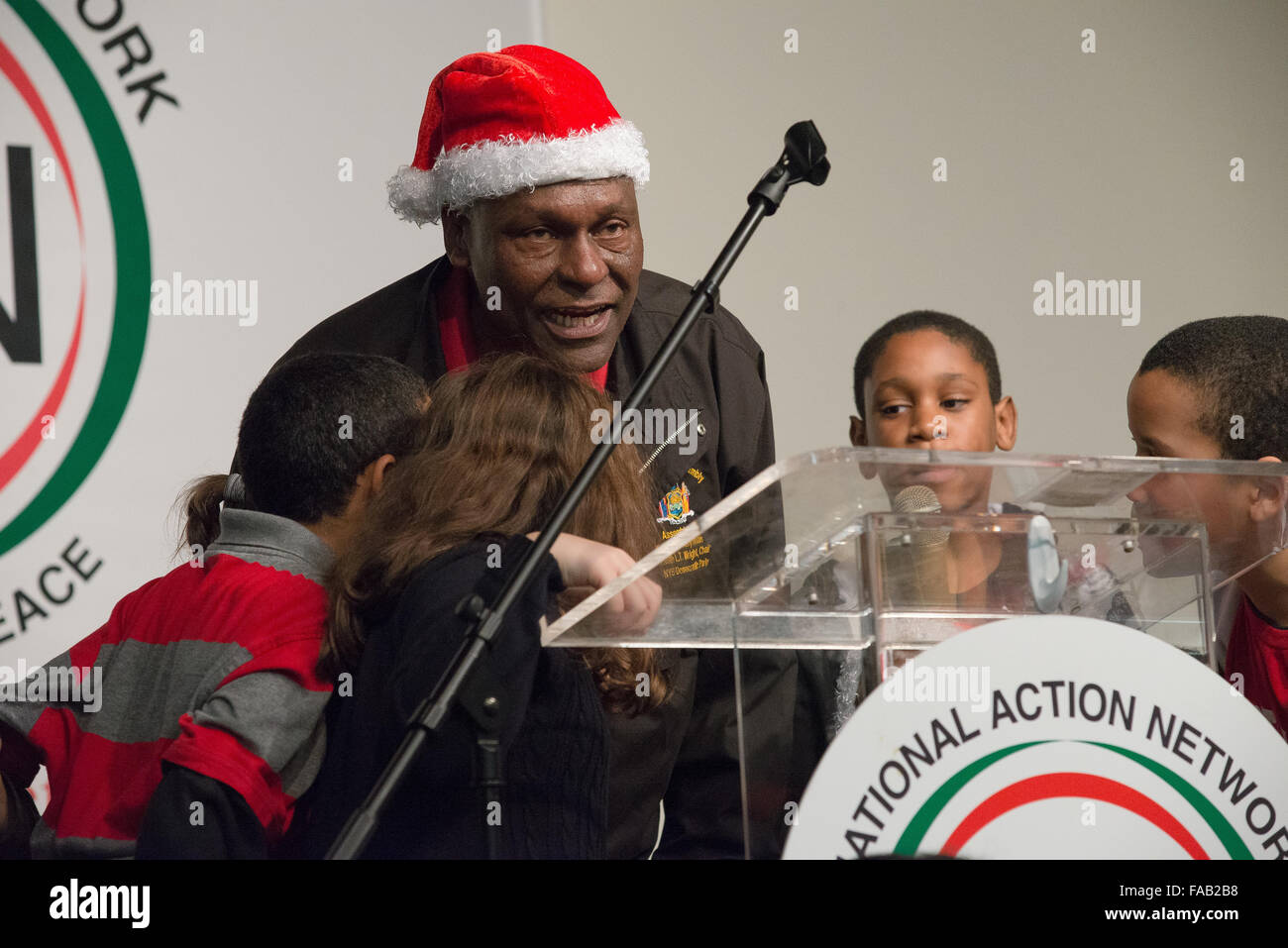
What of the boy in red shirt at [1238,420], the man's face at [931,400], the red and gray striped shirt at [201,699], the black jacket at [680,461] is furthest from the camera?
the man's face at [931,400]

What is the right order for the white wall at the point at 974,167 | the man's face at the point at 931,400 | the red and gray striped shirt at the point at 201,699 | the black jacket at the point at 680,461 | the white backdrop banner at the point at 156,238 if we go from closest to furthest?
the red and gray striped shirt at the point at 201,699, the black jacket at the point at 680,461, the man's face at the point at 931,400, the white backdrop banner at the point at 156,238, the white wall at the point at 974,167

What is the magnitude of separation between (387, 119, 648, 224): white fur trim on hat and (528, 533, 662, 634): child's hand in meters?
0.59

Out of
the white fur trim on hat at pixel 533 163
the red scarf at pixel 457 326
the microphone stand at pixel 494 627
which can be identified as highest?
the white fur trim on hat at pixel 533 163

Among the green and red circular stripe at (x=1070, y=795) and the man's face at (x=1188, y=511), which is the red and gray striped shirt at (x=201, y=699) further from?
the man's face at (x=1188, y=511)

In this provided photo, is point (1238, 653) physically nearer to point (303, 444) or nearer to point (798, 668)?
point (798, 668)

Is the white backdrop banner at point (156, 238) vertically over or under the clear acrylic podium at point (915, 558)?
over

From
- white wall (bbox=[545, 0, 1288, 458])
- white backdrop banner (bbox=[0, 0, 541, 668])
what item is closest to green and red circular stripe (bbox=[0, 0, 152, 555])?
white backdrop banner (bbox=[0, 0, 541, 668])

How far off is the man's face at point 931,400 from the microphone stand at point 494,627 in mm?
749

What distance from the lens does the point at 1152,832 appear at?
1.06 metres

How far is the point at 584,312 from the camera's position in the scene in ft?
5.69

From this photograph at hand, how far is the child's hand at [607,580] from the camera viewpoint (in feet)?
3.65

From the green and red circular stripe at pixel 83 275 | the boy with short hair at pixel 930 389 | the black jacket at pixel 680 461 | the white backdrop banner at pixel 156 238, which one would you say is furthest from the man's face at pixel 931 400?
the green and red circular stripe at pixel 83 275

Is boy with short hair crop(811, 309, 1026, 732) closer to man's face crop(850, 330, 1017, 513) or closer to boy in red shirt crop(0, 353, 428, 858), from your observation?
man's face crop(850, 330, 1017, 513)
